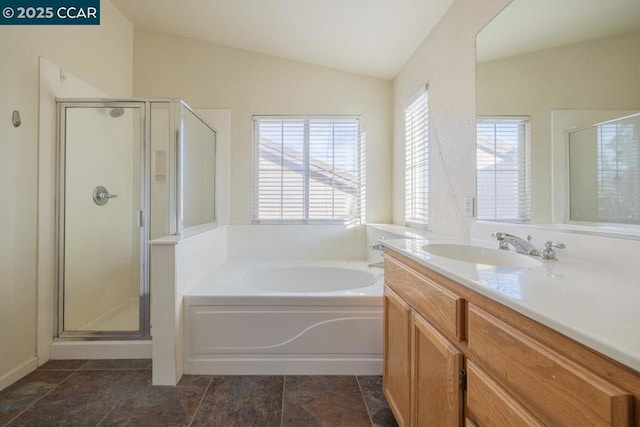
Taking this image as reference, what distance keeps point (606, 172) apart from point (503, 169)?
48 centimetres

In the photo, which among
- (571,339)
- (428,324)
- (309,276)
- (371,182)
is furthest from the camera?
(371,182)

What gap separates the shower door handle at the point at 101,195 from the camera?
226cm

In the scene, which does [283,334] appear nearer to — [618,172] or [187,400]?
[187,400]

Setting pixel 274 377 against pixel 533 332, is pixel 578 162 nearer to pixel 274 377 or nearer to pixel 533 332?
pixel 533 332

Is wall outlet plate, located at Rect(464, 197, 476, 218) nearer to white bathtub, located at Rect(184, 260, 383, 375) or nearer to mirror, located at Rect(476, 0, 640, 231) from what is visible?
mirror, located at Rect(476, 0, 640, 231)

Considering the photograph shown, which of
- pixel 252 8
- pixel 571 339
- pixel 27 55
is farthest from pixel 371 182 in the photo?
pixel 27 55

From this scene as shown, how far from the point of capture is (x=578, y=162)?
3.25ft

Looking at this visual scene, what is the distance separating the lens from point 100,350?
1902 millimetres

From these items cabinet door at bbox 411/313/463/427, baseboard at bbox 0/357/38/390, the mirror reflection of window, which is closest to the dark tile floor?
baseboard at bbox 0/357/38/390

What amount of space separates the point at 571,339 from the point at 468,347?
1.08ft

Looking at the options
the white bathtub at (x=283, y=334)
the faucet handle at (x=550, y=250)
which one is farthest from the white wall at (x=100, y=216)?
the faucet handle at (x=550, y=250)

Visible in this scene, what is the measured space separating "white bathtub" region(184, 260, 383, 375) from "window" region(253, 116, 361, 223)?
1208mm

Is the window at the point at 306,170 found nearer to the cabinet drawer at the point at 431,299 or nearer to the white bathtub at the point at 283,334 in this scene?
the white bathtub at the point at 283,334

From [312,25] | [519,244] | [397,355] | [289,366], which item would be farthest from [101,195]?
[519,244]
